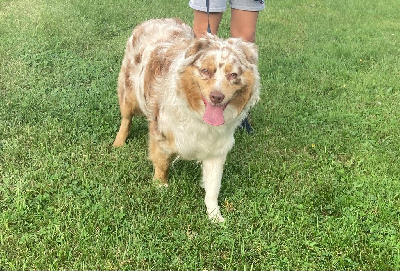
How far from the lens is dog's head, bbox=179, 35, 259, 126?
121 inches

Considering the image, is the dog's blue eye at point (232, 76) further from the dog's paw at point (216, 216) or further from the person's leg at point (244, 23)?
the person's leg at point (244, 23)

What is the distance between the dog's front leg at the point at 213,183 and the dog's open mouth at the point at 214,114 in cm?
62

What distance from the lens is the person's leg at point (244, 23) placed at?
4.78 meters

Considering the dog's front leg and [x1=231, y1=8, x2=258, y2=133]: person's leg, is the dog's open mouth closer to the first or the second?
the dog's front leg

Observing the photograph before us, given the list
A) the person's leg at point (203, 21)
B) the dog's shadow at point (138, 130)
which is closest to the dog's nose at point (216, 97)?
the person's leg at point (203, 21)

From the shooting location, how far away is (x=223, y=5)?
463 cm

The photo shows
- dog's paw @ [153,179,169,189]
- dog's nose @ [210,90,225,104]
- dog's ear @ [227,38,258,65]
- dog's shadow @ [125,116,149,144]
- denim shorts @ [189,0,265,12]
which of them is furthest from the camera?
dog's shadow @ [125,116,149,144]

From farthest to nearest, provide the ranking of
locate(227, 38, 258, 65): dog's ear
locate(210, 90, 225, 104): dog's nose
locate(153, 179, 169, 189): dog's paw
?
locate(153, 179, 169, 189): dog's paw, locate(227, 38, 258, 65): dog's ear, locate(210, 90, 225, 104): dog's nose

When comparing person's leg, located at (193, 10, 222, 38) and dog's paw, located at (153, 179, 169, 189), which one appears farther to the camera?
person's leg, located at (193, 10, 222, 38)

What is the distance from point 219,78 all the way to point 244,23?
200 centimetres

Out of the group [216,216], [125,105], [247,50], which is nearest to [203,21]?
[125,105]

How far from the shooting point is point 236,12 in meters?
4.82

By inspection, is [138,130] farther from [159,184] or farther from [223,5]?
[223,5]

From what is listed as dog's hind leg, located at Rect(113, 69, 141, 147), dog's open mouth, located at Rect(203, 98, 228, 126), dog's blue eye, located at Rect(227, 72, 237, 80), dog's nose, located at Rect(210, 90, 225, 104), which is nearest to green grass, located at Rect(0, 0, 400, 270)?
dog's hind leg, located at Rect(113, 69, 141, 147)
